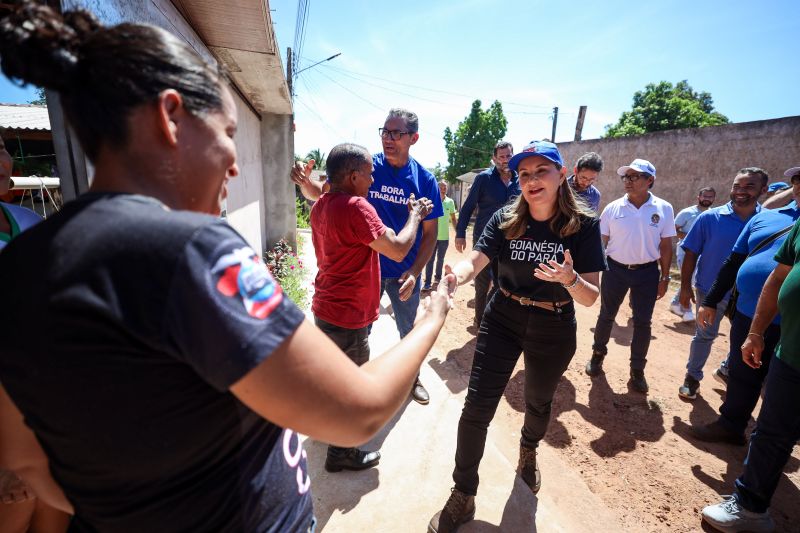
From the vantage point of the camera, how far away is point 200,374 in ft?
2.10

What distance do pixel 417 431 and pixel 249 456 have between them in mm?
2433

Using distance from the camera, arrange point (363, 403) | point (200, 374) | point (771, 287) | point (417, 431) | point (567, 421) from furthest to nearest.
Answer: point (567, 421) < point (417, 431) < point (771, 287) < point (363, 403) < point (200, 374)

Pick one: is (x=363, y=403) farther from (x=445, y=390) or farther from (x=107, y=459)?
(x=445, y=390)

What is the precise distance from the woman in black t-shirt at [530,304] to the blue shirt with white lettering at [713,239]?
2.78m

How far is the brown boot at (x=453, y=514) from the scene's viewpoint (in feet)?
7.09

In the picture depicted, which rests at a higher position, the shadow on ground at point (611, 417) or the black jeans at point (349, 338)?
the black jeans at point (349, 338)

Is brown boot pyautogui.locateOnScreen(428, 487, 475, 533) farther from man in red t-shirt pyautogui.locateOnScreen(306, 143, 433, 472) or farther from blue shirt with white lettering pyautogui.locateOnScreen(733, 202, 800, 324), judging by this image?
blue shirt with white lettering pyautogui.locateOnScreen(733, 202, 800, 324)

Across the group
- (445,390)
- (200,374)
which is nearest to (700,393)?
(445,390)

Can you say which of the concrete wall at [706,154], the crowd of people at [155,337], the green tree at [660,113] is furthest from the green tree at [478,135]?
the crowd of people at [155,337]

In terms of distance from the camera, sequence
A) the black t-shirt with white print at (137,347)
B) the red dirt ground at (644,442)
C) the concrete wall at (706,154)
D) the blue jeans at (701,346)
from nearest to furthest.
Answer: the black t-shirt with white print at (137,347), the red dirt ground at (644,442), the blue jeans at (701,346), the concrete wall at (706,154)

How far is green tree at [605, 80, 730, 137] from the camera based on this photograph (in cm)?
2292

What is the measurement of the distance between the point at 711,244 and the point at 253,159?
21.2ft

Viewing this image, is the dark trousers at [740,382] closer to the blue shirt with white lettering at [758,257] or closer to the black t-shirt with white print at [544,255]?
the blue shirt with white lettering at [758,257]

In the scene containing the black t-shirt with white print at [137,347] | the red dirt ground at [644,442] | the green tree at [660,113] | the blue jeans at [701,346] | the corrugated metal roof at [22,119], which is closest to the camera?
the black t-shirt with white print at [137,347]
